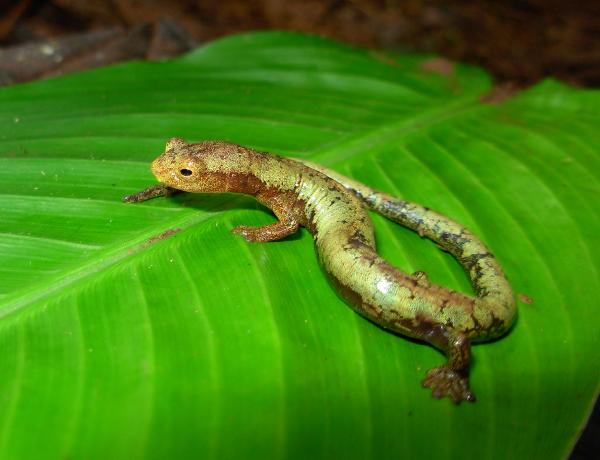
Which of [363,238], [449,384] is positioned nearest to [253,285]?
[363,238]

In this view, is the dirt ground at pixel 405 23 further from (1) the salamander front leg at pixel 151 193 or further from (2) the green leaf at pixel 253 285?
(1) the salamander front leg at pixel 151 193

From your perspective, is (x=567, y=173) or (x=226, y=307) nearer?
(x=226, y=307)

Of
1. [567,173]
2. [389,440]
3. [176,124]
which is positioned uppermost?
[176,124]

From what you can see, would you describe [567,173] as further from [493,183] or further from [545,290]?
[545,290]

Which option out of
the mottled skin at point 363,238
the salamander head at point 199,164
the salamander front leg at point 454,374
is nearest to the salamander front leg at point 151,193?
the mottled skin at point 363,238

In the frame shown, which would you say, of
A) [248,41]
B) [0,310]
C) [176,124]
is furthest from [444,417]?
[248,41]

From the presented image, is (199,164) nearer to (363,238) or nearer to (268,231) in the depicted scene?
(268,231)
